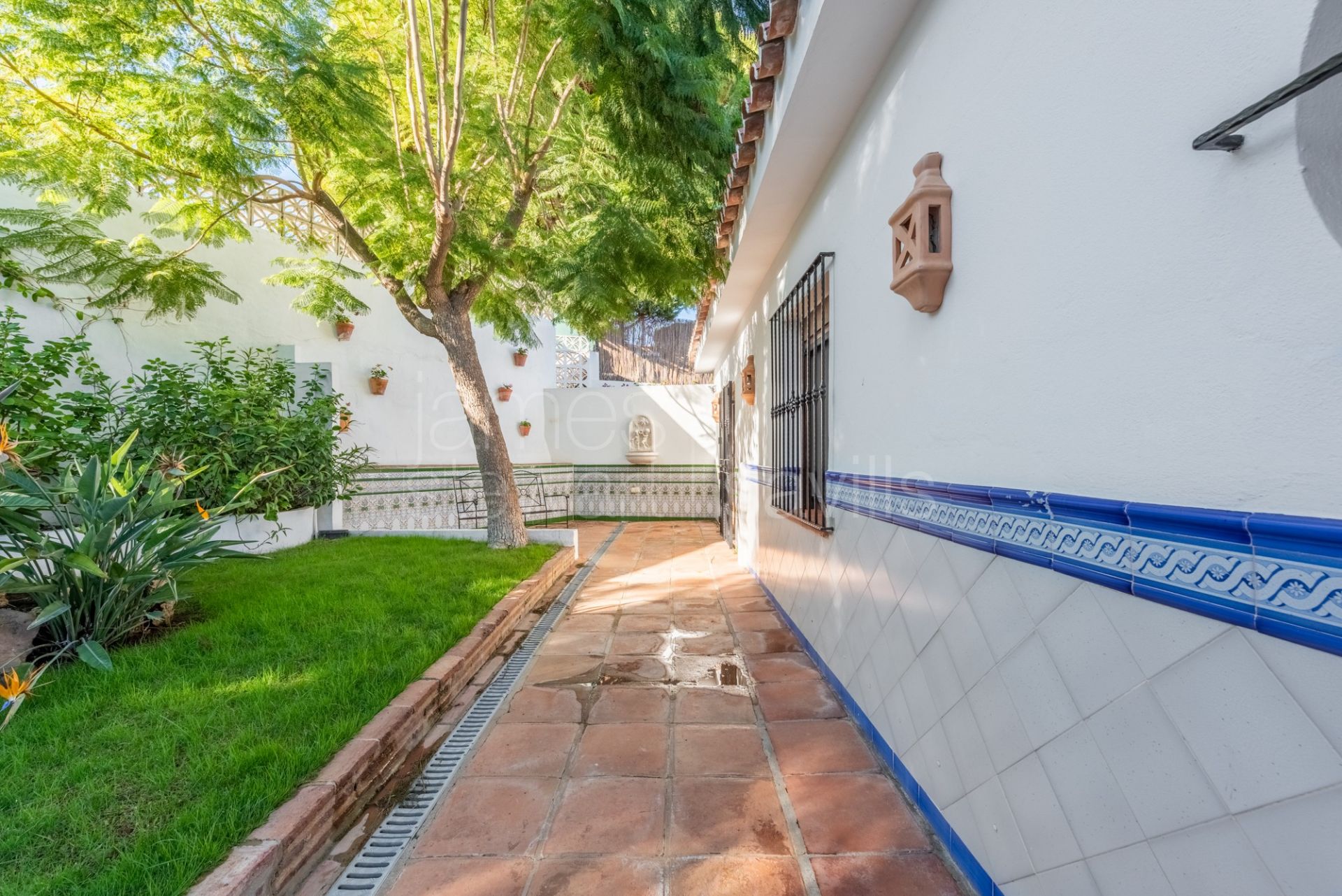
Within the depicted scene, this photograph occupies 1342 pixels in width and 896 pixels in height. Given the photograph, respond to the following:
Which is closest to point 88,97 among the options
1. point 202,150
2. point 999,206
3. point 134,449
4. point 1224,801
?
point 202,150

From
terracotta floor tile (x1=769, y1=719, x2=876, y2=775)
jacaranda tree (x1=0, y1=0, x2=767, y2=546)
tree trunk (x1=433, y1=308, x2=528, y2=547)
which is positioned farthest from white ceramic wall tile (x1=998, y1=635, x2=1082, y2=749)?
tree trunk (x1=433, y1=308, x2=528, y2=547)

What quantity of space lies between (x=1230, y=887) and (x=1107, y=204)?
1.14 m

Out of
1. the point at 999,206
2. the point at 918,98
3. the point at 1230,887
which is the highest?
the point at 918,98

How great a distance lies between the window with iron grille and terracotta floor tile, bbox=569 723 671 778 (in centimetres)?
126

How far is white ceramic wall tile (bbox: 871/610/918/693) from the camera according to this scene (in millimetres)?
1961

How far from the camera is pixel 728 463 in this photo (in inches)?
283

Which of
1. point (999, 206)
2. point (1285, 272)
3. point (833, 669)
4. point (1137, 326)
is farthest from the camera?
point (833, 669)

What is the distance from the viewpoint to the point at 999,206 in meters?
1.48

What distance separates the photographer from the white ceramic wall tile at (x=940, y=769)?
164 cm

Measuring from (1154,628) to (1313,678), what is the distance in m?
0.24

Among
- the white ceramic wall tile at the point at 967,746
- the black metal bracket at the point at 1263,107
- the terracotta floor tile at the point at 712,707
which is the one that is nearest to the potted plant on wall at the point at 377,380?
the terracotta floor tile at the point at 712,707

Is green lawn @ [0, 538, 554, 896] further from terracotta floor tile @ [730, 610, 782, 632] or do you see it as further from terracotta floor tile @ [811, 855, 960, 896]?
terracotta floor tile @ [730, 610, 782, 632]

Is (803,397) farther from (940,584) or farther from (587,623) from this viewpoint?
(587,623)

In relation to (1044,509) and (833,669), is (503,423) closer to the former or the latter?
(833,669)
